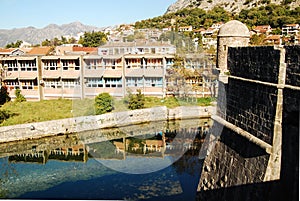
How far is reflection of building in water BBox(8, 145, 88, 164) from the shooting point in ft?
45.6

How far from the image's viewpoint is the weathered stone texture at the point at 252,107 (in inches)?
186

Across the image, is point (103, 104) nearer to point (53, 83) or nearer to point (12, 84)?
point (53, 83)

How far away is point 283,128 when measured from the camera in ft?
14.7

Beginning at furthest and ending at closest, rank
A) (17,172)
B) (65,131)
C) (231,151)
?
(65,131), (17,172), (231,151)

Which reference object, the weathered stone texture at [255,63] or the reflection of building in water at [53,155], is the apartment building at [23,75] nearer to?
the reflection of building in water at [53,155]

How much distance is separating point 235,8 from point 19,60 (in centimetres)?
5687

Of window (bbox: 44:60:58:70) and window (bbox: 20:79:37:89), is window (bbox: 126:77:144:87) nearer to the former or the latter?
window (bbox: 44:60:58:70)

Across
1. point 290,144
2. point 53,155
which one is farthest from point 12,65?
point 290,144

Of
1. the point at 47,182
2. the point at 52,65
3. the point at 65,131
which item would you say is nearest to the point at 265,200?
the point at 47,182

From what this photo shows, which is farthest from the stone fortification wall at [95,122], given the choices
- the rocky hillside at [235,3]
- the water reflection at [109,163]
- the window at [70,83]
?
the rocky hillside at [235,3]

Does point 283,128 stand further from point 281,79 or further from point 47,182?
point 47,182

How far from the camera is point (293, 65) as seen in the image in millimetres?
4289

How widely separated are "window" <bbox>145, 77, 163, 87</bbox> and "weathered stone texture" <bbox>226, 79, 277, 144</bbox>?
1778cm

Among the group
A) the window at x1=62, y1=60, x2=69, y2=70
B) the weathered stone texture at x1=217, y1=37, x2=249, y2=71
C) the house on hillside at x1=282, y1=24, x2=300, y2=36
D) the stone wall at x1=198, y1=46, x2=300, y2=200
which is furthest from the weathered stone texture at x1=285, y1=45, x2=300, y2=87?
the house on hillside at x1=282, y1=24, x2=300, y2=36
